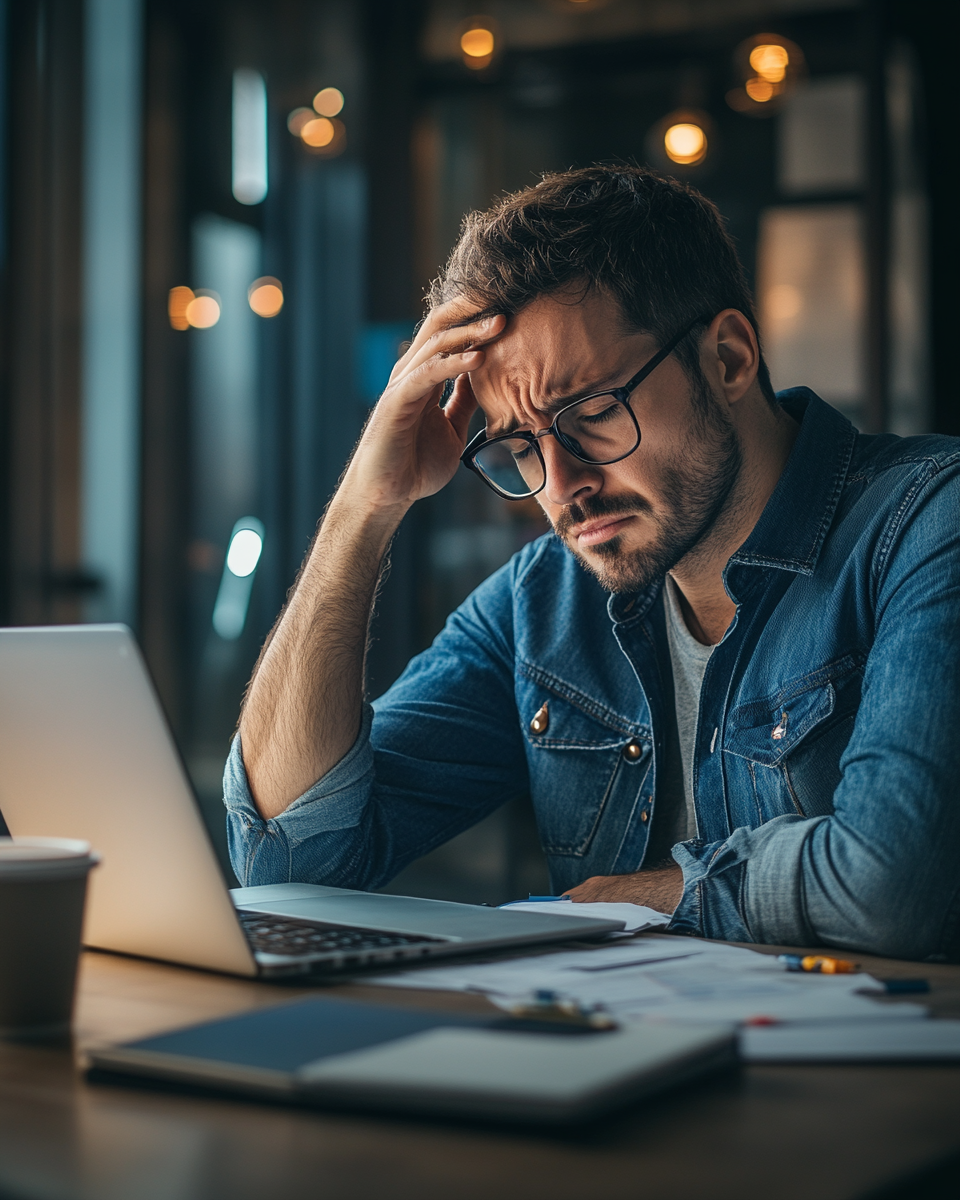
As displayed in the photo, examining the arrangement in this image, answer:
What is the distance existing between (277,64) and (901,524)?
362 cm

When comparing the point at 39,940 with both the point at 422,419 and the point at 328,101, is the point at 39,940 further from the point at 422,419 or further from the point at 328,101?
the point at 328,101

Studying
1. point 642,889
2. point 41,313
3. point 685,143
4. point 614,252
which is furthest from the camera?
point 685,143

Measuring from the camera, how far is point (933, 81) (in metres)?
3.64

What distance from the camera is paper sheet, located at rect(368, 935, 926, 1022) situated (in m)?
0.81

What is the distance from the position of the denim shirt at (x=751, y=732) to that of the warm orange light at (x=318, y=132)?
9.79 ft

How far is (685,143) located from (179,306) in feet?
5.85

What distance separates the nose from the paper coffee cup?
859 mm

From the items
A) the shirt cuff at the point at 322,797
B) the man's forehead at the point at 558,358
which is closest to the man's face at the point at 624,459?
the man's forehead at the point at 558,358

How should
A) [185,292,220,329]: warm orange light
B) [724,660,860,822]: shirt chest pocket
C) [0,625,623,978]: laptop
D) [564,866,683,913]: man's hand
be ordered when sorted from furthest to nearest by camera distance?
1. [185,292,220,329]: warm orange light
2. [724,660,860,822]: shirt chest pocket
3. [564,866,683,913]: man's hand
4. [0,625,623,978]: laptop

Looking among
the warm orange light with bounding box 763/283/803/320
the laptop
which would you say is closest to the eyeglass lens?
the laptop

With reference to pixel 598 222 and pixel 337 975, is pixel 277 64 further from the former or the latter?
pixel 337 975

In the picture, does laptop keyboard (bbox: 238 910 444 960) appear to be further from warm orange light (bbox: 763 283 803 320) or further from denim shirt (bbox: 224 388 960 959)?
warm orange light (bbox: 763 283 803 320)

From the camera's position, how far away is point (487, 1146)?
589mm

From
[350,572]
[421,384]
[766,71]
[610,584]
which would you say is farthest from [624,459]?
[766,71]
